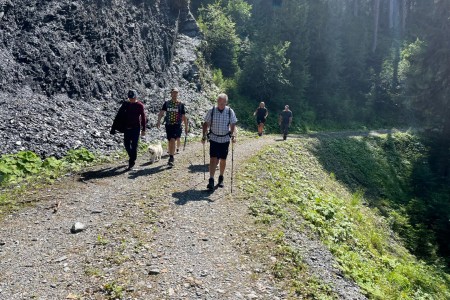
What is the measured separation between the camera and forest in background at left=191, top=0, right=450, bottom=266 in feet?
67.3

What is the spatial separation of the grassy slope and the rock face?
614 centimetres

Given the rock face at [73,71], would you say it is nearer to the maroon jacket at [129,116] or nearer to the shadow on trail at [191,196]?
the maroon jacket at [129,116]

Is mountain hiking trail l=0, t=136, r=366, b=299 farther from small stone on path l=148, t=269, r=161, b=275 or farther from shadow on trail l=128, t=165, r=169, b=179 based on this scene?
shadow on trail l=128, t=165, r=169, b=179

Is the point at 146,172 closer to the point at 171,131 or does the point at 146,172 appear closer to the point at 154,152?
the point at 154,152

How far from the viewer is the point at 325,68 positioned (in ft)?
127

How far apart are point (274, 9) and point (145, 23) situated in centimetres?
2319

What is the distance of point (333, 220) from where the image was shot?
31.4 feet

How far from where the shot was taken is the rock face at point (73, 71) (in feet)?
37.3

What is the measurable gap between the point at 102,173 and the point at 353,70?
39.0 metres

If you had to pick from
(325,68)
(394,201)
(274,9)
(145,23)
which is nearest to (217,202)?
(394,201)

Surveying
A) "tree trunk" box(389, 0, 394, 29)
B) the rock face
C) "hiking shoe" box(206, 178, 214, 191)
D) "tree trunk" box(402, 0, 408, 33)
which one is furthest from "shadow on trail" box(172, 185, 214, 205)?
"tree trunk" box(389, 0, 394, 29)

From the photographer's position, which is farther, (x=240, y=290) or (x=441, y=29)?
(x=441, y=29)

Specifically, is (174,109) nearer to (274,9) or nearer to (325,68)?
(325,68)

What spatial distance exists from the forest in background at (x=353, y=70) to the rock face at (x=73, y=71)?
28.1 feet
